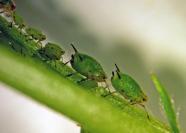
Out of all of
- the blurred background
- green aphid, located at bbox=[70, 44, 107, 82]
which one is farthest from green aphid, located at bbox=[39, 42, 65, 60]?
the blurred background

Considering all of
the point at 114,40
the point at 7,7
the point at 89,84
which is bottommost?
the point at 89,84

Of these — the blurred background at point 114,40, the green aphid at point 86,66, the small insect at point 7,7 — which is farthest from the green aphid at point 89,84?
the blurred background at point 114,40

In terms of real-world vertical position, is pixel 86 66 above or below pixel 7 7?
below

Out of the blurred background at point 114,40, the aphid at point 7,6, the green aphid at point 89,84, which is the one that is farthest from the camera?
the blurred background at point 114,40

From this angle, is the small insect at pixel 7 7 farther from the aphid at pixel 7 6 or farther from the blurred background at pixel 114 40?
the blurred background at pixel 114 40

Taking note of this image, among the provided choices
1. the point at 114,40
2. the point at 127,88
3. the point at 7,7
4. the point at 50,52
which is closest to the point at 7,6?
the point at 7,7

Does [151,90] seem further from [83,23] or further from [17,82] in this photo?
[17,82]

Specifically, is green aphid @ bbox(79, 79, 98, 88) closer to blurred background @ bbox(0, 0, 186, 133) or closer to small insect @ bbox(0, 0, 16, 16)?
small insect @ bbox(0, 0, 16, 16)

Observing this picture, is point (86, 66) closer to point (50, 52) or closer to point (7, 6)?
point (50, 52)

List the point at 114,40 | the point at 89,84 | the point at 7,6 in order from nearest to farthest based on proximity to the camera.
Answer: the point at 89,84, the point at 7,6, the point at 114,40
